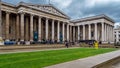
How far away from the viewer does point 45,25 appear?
65625 mm

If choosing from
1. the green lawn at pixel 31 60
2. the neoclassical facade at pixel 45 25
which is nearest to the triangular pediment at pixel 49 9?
the neoclassical facade at pixel 45 25

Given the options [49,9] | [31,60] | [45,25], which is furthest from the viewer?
[49,9]

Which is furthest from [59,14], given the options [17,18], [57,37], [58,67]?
[58,67]

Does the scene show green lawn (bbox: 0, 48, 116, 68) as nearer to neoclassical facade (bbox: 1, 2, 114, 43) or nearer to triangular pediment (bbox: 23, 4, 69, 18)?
neoclassical facade (bbox: 1, 2, 114, 43)

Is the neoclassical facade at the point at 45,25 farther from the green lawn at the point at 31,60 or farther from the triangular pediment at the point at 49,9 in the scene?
the green lawn at the point at 31,60

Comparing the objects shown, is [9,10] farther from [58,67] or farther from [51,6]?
[58,67]

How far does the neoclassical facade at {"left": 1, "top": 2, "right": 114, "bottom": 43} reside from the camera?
54.1m

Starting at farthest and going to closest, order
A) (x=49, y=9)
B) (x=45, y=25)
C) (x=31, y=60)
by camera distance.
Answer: (x=49, y=9) < (x=45, y=25) < (x=31, y=60)

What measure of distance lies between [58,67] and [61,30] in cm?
6647

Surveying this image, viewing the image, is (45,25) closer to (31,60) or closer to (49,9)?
(49,9)

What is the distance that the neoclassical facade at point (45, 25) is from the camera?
54.1m

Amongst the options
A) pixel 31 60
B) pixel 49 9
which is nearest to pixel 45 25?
pixel 49 9

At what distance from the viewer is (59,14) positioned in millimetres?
71500

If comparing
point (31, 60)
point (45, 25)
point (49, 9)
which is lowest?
point (31, 60)
